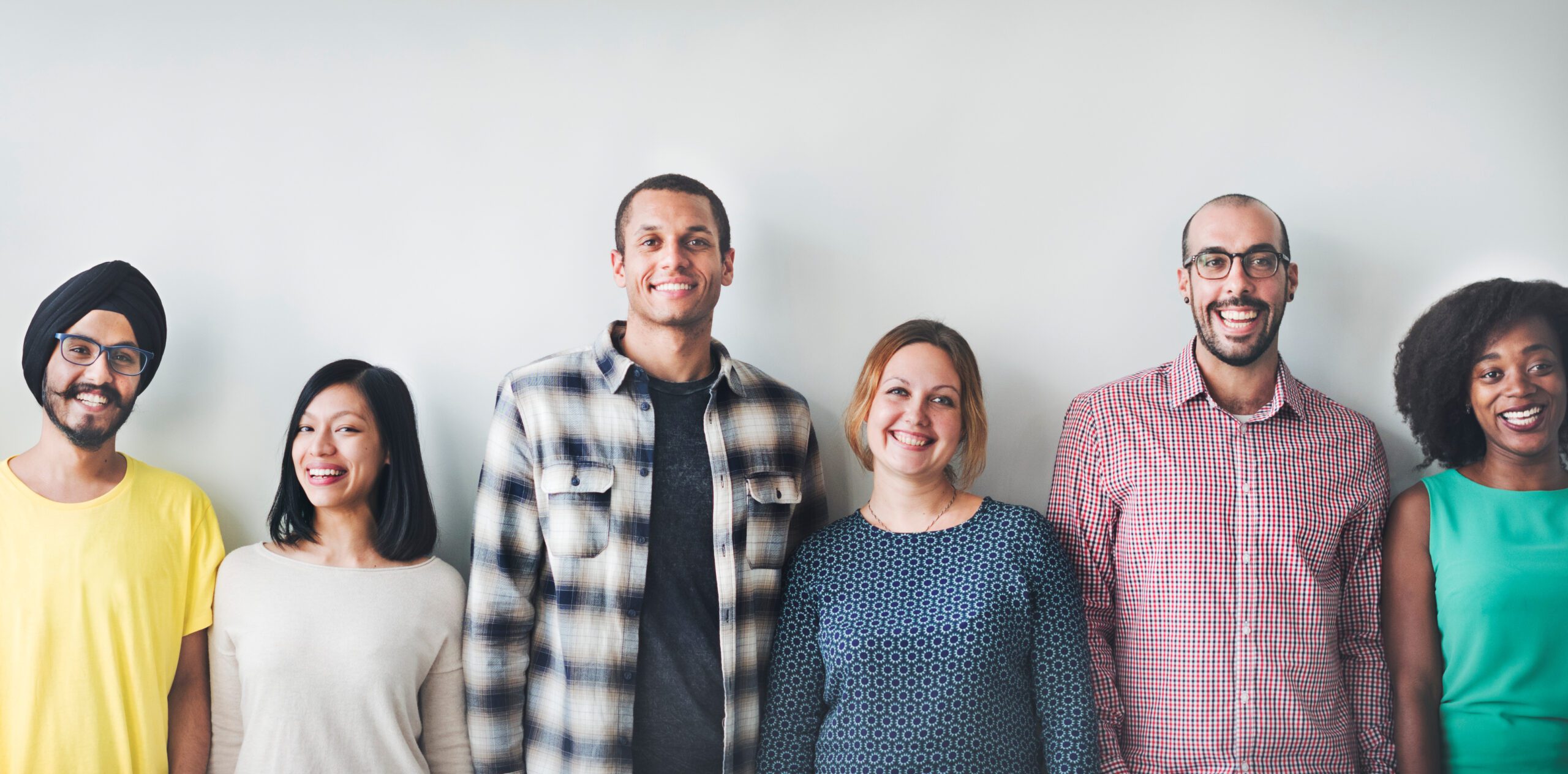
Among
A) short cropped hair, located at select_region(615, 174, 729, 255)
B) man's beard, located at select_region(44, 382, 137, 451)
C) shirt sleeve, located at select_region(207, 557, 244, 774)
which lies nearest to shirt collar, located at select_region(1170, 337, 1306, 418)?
short cropped hair, located at select_region(615, 174, 729, 255)

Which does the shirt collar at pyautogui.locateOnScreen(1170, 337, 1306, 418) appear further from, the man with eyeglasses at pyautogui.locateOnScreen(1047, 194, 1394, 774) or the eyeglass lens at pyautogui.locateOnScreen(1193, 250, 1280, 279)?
the eyeglass lens at pyautogui.locateOnScreen(1193, 250, 1280, 279)

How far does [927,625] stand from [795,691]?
0.34m

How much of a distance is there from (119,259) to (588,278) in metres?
1.34

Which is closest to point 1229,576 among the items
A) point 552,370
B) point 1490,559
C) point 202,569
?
point 1490,559

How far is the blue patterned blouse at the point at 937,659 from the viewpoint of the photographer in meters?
1.82

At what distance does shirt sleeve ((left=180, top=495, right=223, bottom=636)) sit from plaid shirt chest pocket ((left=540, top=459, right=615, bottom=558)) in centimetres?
92

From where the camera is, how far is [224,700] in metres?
2.12

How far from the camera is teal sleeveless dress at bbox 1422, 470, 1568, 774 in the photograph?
6.86ft

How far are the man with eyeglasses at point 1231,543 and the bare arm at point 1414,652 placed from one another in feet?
0.23

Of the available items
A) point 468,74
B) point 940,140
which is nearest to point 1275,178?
point 940,140

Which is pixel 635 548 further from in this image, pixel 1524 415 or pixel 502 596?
pixel 1524 415

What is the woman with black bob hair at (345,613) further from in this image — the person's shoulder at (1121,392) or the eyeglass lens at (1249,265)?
the eyeglass lens at (1249,265)

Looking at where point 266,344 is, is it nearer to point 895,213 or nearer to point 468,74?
point 468,74

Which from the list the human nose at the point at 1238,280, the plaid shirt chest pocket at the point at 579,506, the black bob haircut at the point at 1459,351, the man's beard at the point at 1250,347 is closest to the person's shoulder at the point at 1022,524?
the man's beard at the point at 1250,347
